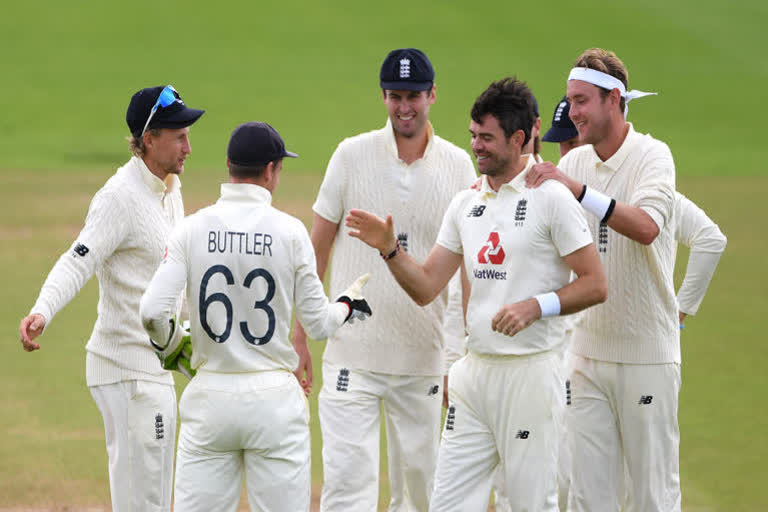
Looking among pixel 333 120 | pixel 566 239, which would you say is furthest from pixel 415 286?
pixel 333 120

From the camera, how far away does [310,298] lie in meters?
4.70

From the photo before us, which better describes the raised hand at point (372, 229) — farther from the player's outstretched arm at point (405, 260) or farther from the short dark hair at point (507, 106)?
the short dark hair at point (507, 106)

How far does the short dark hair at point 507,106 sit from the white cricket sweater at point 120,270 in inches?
61.4

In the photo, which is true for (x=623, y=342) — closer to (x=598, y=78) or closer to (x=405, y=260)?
(x=405, y=260)

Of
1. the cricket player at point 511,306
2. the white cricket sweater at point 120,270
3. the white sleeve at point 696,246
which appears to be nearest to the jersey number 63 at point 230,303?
the cricket player at point 511,306

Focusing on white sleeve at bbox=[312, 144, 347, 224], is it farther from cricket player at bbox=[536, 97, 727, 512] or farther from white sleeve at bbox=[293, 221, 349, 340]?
cricket player at bbox=[536, 97, 727, 512]

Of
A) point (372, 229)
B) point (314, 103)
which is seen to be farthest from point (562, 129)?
point (314, 103)

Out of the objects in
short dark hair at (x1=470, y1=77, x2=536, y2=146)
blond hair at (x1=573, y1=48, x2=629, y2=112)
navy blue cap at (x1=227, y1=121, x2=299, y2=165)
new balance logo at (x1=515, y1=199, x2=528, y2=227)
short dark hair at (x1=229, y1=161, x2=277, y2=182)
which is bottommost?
new balance logo at (x1=515, y1=199, x2=528, y2=227)

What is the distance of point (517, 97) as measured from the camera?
4.89m

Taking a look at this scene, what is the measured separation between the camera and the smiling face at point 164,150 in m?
5.32

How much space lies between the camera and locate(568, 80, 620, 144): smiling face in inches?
209

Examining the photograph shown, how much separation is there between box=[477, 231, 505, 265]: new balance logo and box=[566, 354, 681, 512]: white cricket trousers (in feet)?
2.83

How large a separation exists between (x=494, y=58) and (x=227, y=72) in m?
5.92

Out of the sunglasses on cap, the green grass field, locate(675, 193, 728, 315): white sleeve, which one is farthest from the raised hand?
the green grass field
